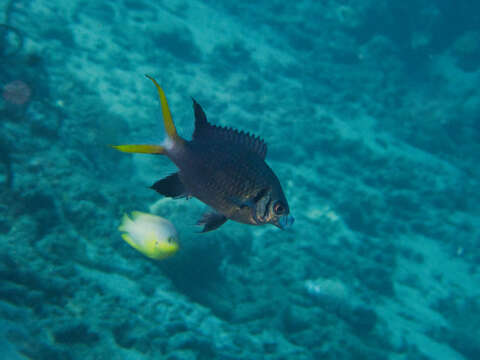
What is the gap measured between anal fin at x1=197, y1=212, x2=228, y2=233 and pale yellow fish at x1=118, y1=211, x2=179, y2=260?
2761mm

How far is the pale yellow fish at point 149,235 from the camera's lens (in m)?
4.02

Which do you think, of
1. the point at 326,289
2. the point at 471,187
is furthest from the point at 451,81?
the point at 326,289

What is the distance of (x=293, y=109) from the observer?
13750 mm

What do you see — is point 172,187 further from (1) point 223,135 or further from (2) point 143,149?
(1) point 223,135

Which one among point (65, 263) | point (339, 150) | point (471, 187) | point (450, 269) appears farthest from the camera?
point (471, 187)

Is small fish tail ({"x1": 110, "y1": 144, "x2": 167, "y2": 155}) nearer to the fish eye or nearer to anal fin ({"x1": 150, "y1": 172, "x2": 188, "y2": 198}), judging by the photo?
anal fin ({"x1": 150, "y1": 172, "x2": 188, "y2": 198})

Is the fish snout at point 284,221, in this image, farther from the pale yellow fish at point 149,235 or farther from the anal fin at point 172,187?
the pale yellow fish at point 149,235

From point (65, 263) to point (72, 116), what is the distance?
452 cm

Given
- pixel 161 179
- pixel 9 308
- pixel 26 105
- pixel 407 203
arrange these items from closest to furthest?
pixel 161 179, pixel 9 308, pixel 26 105, pixel 407 203

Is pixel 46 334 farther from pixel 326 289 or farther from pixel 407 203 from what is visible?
pixel 407 203

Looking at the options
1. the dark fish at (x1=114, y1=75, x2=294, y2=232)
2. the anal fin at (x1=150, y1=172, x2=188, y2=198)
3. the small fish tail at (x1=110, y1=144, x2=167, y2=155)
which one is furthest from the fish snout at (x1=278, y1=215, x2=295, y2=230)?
the small fish tail at (x1=110, y1=144, x2=167, y2=155)

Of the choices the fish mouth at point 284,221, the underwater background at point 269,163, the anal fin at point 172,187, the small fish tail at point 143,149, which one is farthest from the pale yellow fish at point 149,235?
the fish mouth at point 284,221

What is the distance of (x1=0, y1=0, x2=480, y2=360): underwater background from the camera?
406 cm

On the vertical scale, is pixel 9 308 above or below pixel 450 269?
below
